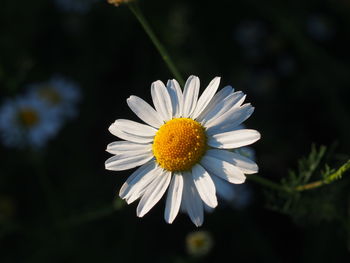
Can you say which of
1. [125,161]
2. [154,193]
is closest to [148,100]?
[125,161]

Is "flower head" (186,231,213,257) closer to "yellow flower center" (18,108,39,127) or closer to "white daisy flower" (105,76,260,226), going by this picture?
"white daisy flower" (105,76,260,226)

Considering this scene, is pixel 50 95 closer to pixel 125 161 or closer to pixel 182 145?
pixel 125 161

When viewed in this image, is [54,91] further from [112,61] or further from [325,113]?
[325,113]

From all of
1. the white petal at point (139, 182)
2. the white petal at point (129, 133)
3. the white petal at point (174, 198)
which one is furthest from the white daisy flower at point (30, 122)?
the white petal at point (174, 198)

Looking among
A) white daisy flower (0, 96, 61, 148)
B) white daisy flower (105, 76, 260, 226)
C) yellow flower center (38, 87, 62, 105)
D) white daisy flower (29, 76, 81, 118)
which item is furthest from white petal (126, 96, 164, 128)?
yellow flower center (38, 87, 62, 105)

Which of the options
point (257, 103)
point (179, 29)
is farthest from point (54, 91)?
point (257, 103)

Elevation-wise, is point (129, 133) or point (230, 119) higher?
point (129, 133)

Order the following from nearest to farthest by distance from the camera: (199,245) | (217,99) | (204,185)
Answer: (204,185)
(217,99)
(199,245)
